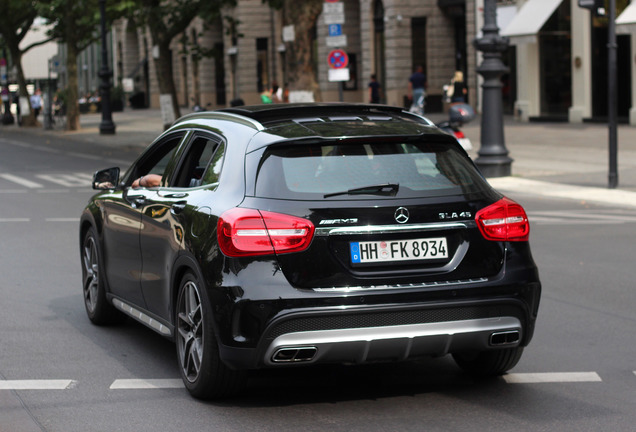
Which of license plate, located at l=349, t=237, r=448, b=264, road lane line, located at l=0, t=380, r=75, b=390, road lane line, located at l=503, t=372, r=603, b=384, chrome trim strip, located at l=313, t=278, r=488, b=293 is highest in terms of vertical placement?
license plate, located at l=349, t=237, r=448, b=264

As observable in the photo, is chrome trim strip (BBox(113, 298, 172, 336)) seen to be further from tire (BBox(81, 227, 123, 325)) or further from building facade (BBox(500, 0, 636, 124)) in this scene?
building facade (BBox(500, 0, 636, 124))

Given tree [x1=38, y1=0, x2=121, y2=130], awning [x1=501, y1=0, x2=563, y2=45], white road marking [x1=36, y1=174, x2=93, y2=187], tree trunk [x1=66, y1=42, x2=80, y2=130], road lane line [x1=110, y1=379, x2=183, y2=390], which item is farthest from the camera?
tree trunk [x1=66, y1=42, x2=80, y2=130]

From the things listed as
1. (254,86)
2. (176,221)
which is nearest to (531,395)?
(176,221)

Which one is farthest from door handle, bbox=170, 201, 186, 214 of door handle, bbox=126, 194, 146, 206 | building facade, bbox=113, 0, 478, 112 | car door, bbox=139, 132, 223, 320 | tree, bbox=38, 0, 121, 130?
tree, bbox=38, 0, 121, 130

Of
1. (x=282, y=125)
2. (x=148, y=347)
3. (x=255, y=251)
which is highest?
(x=282, y=125)

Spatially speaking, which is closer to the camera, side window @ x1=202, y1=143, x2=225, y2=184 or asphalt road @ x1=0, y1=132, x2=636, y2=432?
asphalt road @ x1=0, y1=132, x2=636, y2=432

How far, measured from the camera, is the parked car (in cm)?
551

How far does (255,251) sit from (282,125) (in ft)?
2.81

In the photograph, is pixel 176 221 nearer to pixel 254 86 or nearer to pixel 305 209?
pixel 305 209

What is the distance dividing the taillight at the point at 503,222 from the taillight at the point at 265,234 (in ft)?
2.95

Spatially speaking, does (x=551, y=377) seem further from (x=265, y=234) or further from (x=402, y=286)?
(x=265, y=234)

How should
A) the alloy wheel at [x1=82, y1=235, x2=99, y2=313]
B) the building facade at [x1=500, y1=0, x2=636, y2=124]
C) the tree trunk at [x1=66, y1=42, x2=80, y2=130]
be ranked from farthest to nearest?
the tree trunk at [x1=66, y1=42, x2=80, y2=130]
the building facade at [x1=500, y1=0, x2=636, y2=124]
the alloy wheel at [x1=82, y1=235, x2=99, y2=313]

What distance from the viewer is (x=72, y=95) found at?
46.9m

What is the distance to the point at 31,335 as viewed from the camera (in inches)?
312
